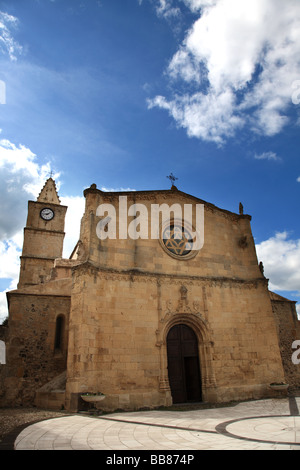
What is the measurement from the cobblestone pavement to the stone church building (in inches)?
102

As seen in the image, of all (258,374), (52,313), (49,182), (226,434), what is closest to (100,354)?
(52,313)

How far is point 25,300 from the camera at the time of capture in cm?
1592

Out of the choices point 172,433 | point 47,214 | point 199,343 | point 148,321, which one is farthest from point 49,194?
point 172,433

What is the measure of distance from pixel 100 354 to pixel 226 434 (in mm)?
6553

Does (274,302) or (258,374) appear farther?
(274,302)

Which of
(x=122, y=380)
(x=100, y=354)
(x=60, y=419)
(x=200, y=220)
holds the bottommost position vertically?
(x=60, y=419)

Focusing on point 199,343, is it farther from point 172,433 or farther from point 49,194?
point 49,194

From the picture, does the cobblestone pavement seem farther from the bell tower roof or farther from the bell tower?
the bell tower roof

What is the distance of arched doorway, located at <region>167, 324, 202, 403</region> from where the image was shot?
13.5 metres

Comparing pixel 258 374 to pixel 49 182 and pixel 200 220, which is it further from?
pixel 49 182

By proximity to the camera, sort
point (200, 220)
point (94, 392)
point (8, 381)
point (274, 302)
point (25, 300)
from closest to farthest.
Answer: point (94, 392)
point (8, 381)
point (25, 300)
point (200, 220)
point (274, 302)

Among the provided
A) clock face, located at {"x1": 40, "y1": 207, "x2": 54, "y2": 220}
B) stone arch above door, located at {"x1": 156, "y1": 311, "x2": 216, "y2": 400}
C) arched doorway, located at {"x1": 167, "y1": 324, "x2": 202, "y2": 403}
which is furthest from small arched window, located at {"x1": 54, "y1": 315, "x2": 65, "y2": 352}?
clock face, located at {"x1": 40, "y1": 207, "x2": 54, "y2": 220}

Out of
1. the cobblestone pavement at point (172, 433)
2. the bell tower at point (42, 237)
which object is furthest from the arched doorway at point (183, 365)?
the bell tower at point (42, 237)

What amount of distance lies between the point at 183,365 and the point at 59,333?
678cm
